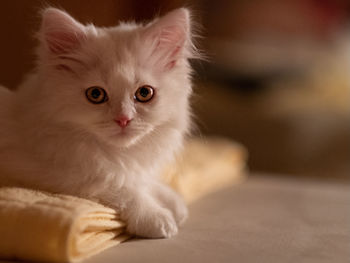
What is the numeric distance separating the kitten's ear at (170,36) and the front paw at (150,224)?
14.4 inches

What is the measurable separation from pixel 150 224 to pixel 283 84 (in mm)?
2655

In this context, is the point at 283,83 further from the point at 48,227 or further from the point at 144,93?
the point at 48,227

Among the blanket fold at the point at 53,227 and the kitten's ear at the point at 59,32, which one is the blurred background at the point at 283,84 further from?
the blanket fold at the point at 53,227

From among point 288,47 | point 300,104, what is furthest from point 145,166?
point 288,47

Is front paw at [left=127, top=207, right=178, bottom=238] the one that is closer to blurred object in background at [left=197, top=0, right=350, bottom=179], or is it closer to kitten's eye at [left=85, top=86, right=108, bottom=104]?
kitten's eye at [left=85, top=86, right=108, bottom=104]

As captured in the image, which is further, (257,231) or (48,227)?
(257,231)

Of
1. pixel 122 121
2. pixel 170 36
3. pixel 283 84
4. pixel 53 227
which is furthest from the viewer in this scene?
pixel 283 84

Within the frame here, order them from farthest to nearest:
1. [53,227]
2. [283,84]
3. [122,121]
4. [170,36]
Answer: [283,84], [170,36], [122,121], [53,227]

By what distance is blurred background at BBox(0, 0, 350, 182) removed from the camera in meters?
2.96

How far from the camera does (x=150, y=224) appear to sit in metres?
1.05

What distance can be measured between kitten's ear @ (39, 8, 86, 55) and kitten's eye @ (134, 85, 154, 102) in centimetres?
18

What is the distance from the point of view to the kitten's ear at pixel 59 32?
1.05 metres

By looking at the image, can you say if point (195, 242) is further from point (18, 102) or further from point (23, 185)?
point (18, 102)

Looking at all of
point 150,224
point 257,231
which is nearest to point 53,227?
point 150,224
